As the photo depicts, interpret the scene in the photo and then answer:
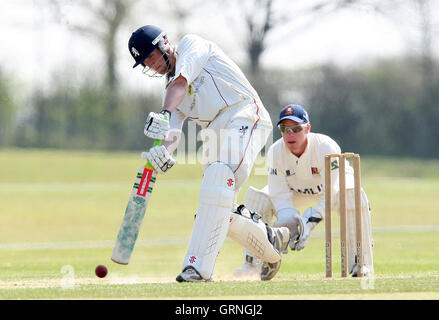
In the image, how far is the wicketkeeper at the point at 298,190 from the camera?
6896mm

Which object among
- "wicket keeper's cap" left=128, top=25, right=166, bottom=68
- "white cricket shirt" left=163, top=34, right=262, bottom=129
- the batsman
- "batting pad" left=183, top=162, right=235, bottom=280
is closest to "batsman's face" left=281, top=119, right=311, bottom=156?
the batsman

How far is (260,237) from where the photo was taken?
6.26 m

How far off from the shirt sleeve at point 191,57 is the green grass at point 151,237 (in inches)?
52.3

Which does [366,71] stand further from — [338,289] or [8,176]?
[338,289]

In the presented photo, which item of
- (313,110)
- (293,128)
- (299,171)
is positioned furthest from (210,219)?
(313,110)

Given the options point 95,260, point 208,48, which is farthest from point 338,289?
point 95,260

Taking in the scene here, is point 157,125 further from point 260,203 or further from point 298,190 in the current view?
point 298,190

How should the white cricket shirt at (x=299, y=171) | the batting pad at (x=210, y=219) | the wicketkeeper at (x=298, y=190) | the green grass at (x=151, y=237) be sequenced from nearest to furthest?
the green grass at (x=151, y=237), the batting pad at (x=210, y=219), the wicketkeeper at (x=298, y=190), the white cricket shirt at (x=299, y=171)

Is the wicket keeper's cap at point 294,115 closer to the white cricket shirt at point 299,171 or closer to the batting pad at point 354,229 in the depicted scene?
the white cricket shirt at point 299,171

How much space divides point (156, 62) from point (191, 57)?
0.28m

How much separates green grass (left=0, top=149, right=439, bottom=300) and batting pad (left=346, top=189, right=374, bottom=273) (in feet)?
1.12

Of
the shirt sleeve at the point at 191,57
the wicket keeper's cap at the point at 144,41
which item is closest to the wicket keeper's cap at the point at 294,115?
the shirt sleeve at the point at 191,57

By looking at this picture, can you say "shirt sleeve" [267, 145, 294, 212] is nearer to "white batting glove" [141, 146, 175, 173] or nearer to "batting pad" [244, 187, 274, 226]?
"batting pad" [244, 187, 274, 226]

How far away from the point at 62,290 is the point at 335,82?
85.7 feet
